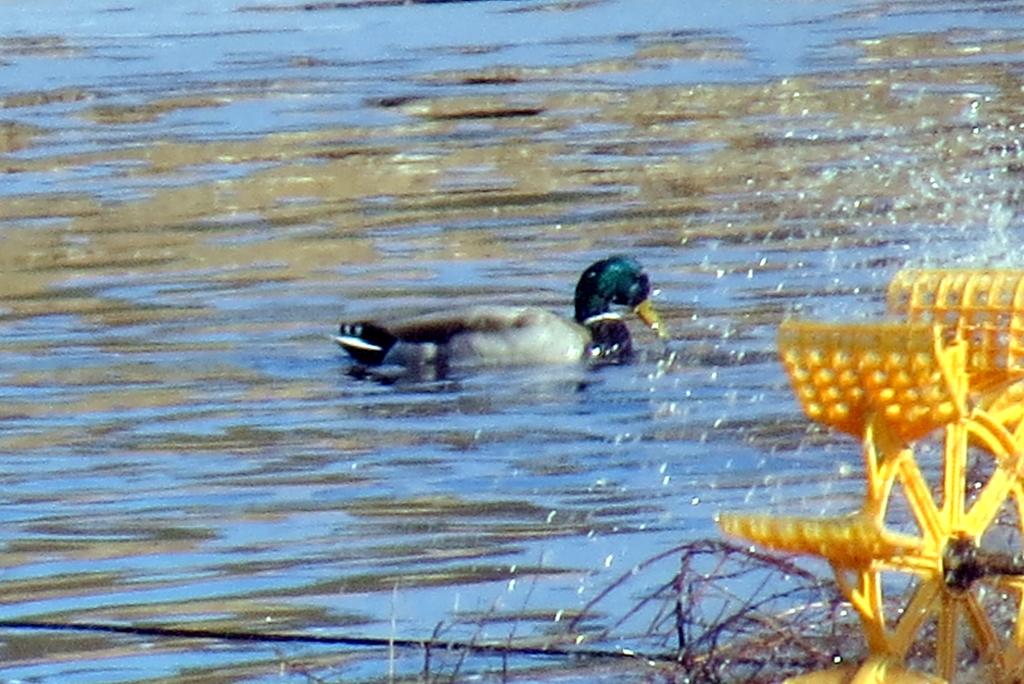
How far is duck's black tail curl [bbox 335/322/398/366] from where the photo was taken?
13305mm

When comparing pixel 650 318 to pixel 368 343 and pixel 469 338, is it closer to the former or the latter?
pixel 469 338

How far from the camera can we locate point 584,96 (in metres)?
23.9

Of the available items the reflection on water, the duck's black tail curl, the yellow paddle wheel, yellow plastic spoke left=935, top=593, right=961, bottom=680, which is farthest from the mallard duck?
yellow plastic spoke left=935, top=593, right=961, bottom=680

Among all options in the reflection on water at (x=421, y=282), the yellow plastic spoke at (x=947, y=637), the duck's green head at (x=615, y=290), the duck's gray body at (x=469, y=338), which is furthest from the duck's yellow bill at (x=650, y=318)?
the yellow plastic spoke at (x=947, y=637)

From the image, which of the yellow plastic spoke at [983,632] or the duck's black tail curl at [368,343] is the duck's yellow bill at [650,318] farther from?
the yellow plastic spoke at [983,632]

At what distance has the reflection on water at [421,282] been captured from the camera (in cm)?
876

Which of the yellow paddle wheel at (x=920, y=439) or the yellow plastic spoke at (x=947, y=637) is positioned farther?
the yellow plastic spoke at (x=947, y=637)

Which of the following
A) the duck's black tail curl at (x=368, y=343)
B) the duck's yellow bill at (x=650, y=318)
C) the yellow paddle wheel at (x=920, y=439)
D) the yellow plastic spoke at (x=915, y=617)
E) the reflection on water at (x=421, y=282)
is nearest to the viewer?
the yellow paddle wheel at (x=920, y=439)

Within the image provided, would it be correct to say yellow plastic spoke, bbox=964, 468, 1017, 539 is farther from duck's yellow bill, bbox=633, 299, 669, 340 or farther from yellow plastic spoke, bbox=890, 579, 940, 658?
duck's yellow bill, bbox=633, 299, 669, 340

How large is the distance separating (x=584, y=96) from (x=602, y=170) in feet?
16.0

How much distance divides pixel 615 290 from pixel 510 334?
0.60m

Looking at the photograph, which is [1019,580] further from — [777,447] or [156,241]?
[156,241]

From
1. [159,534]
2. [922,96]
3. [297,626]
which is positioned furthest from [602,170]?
[297,626]

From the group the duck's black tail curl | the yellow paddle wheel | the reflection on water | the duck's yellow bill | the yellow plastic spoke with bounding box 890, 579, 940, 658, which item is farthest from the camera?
the duck's yellow bill
